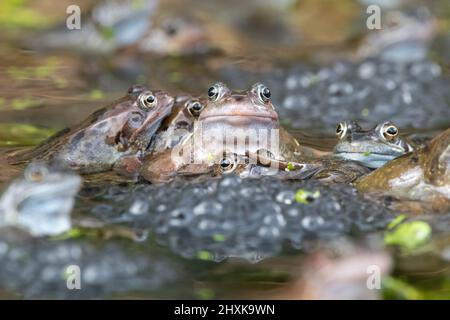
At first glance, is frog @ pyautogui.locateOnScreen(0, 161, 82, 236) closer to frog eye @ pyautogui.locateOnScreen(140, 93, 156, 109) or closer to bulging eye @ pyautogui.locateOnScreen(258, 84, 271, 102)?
frog eye @ pyautogui.locateOnScreen(140, 93, 156, 109)

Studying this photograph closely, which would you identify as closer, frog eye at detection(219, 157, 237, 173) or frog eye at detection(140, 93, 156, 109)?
frog eye at detection(219, 157, 237, 173)

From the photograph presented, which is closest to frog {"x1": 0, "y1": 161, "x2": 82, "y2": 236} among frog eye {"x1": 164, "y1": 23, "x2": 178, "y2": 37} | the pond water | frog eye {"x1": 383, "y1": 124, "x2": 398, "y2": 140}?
the pond water

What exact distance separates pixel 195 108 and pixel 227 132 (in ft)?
1.66

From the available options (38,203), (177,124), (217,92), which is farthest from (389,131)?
(38,203)

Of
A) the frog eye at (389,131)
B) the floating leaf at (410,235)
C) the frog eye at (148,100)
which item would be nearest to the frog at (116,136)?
the frog eye at (148,100)

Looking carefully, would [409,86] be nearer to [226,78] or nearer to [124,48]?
[226,78]

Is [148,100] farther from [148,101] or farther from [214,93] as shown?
[214,93]

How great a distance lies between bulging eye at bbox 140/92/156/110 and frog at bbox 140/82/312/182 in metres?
0.47

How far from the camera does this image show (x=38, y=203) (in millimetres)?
4934

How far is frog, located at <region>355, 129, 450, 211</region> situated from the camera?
535 centimetres

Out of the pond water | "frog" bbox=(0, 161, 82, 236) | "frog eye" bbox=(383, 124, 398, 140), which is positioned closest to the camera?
the pond water

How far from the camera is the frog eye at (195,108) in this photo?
6.27 m
